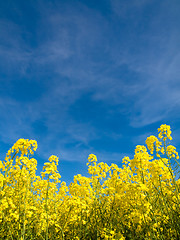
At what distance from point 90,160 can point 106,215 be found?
72.6 inches

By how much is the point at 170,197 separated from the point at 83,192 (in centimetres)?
261

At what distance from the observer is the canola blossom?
13.3 ft

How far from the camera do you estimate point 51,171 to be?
4.01 m

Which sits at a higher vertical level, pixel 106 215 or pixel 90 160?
pixel 90 160

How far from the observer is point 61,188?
28.6ft

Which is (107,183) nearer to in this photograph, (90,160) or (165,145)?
(90,160)

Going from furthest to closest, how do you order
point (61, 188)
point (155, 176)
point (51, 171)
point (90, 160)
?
1. point (61, 188)
2. point (90, 160)
3. point (155, 176)
4. point (51, 171)

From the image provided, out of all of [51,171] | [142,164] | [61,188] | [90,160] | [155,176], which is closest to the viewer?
[51,171]

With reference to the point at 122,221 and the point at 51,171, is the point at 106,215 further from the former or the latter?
the point at 51,171

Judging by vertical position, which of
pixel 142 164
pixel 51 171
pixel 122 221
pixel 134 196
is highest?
pixel 142 164

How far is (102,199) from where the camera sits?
20.7ft

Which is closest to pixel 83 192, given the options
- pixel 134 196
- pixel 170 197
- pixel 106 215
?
pixel 106 215

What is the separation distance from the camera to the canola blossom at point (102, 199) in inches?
160

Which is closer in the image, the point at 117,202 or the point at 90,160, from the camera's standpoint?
the point at 117,202
